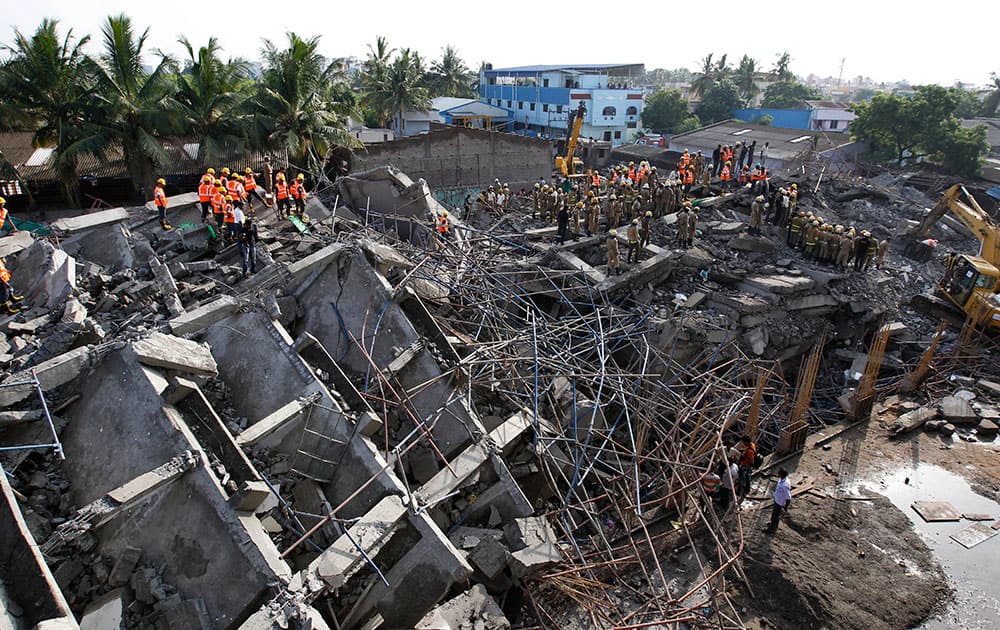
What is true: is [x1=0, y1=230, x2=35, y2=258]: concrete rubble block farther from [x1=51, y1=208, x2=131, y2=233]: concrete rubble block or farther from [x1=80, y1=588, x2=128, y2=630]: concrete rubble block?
[x1=80, y1=588, x2=128, y2=630]: concrete rubble block

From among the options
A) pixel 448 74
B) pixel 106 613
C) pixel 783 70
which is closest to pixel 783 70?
pixel 783 70

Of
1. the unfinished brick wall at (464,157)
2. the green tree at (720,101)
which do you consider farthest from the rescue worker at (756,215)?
the green tree at (720,101)

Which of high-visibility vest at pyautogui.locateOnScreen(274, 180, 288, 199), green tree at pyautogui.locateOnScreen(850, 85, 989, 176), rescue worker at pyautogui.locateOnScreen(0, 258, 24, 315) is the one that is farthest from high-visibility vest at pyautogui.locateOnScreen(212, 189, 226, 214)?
green tree at pyautogui.locateOnScreen(850, 85, 989, 176)

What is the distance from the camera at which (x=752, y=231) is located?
15.5 m

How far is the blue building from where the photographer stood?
43156mm

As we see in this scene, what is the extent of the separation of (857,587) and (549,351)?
554cm

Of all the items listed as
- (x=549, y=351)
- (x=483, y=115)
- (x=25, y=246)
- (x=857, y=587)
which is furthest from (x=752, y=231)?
(x=483, y=115)

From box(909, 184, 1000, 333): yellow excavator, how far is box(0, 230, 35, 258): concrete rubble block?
19944mm

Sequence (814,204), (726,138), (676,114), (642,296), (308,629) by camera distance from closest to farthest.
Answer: (308,629) → (642,296) → (814,204) → (726,138) → (676,114)

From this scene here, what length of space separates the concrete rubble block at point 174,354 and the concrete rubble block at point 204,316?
2.06 ft

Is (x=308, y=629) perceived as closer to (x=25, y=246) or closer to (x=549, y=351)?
(x=549, y=351)

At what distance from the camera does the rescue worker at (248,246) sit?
1020cm

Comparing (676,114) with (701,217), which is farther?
(676,114)

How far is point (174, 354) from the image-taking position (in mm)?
7457
